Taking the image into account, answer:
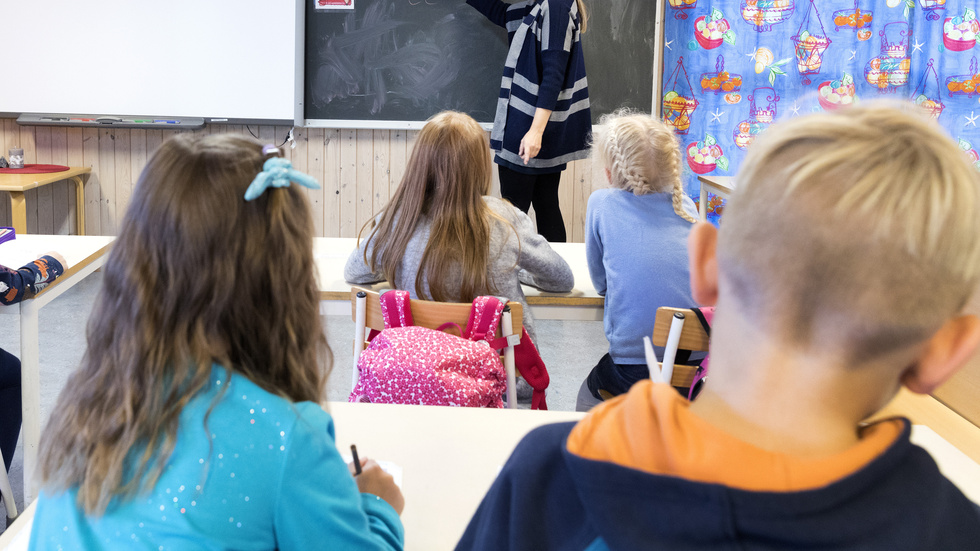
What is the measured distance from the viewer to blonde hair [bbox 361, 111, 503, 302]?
1.91m

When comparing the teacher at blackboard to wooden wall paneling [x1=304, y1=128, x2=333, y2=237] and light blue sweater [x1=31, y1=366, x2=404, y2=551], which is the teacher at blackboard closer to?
wooden wall paneling [x1=304, y1=128, x2=333, y2=237]

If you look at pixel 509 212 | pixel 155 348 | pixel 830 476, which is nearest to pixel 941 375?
pixel 830 476

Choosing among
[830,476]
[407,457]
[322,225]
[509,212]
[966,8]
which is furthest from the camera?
[322,225]

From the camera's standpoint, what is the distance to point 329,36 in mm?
4203

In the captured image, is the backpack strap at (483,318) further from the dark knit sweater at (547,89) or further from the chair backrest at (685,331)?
the dark knit sweater at (547,89)

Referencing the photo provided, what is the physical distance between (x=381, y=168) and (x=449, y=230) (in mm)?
2656

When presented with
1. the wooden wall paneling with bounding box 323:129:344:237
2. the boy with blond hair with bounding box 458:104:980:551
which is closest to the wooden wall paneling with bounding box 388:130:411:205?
the wooden wall paneling with bounding box 323:129:344:237

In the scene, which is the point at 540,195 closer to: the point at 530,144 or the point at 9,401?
the point at 530,144

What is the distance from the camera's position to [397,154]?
175 inches

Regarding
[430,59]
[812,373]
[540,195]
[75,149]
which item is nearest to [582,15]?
[540,195]

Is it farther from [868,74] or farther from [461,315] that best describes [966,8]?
[461,315]

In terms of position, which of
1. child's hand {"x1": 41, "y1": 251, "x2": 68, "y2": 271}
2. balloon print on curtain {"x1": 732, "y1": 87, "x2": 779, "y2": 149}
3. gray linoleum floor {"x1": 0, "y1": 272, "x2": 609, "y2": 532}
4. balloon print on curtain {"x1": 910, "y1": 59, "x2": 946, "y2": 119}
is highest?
balloon print on curtain {"x1": 910, "y1": 59, "x2": 946, "y2": 119}

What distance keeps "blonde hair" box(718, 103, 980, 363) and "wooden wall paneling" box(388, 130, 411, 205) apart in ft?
13.0

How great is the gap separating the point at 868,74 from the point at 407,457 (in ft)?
13.4
